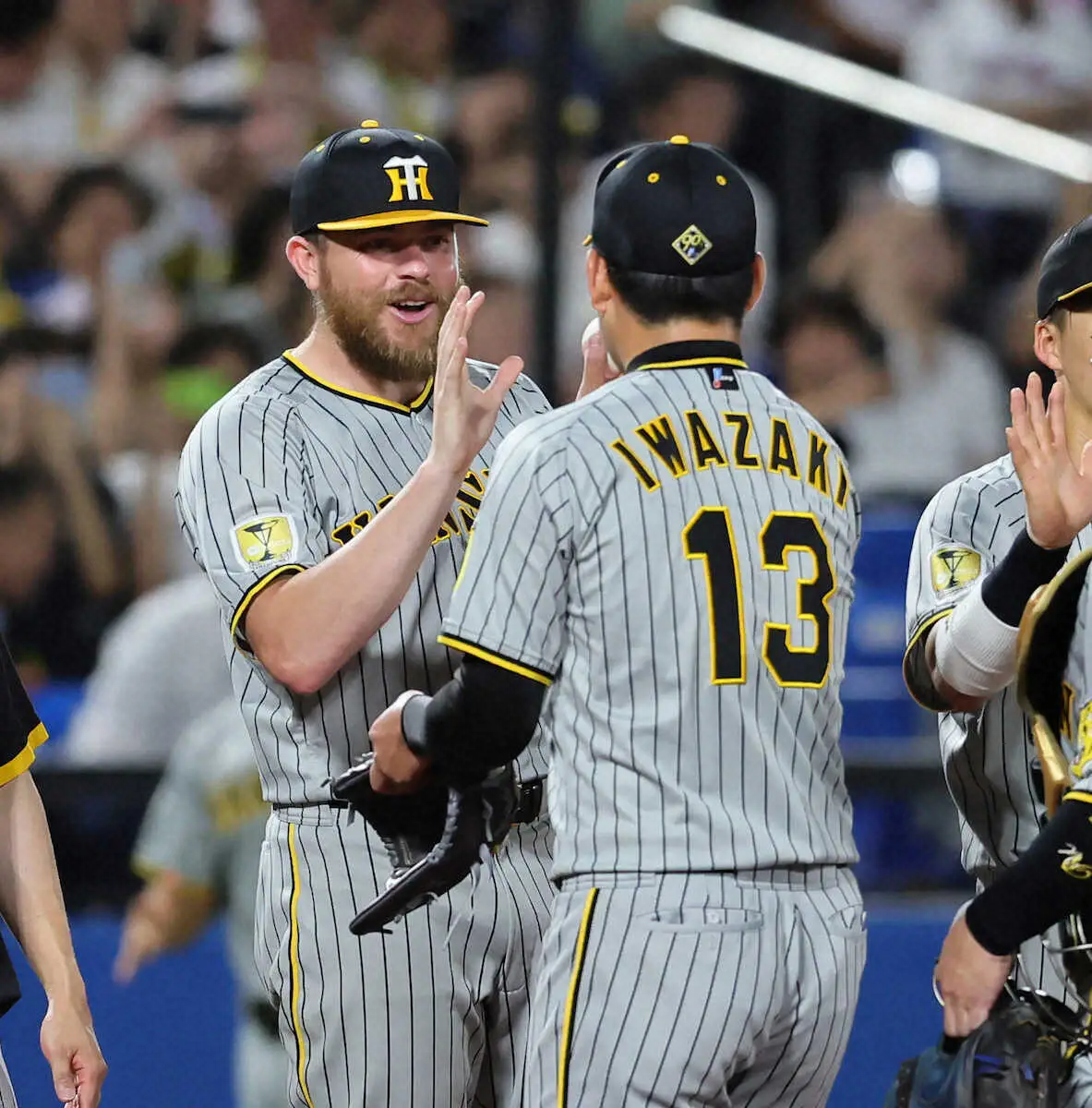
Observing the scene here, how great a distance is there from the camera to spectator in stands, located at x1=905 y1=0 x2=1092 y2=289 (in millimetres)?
6867

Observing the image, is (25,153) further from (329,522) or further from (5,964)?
(5,964)

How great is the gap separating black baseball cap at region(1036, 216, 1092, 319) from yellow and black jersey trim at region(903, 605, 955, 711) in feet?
1.58

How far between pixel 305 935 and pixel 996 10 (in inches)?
203

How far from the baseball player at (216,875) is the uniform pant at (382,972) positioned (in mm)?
1620

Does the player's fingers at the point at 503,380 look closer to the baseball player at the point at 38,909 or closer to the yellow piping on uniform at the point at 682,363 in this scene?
the yellow piping on uniform at the point at 682,363

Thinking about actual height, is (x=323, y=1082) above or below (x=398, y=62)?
below

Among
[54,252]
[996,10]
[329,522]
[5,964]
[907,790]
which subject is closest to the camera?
[5,964]

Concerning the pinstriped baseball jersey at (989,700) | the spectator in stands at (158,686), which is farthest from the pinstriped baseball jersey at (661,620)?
the spectator in stands at (158,686)

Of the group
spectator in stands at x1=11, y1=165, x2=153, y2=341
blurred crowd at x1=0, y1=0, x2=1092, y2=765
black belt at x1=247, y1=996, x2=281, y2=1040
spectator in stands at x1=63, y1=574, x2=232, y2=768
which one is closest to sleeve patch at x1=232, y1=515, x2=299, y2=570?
black belt at x1=247, y1=996, x2=281, y2=1040

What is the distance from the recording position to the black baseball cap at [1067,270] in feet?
9.55

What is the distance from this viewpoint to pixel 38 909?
253 centimetres

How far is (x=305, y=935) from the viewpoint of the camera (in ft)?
9.59

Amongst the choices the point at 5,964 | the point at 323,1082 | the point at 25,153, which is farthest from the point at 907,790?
the point at 25,153

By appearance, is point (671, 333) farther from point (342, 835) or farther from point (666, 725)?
point (342, 835)
